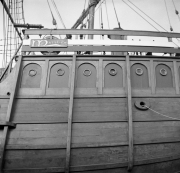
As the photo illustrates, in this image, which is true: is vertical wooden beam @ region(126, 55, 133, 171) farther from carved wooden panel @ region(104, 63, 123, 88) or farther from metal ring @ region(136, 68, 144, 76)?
metal ring @ region(136, 68, 144, 76)

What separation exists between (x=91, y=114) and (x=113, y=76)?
1.17 m

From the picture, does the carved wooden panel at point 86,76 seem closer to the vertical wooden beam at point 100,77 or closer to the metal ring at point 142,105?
the vertical wooden beam at point 100,77

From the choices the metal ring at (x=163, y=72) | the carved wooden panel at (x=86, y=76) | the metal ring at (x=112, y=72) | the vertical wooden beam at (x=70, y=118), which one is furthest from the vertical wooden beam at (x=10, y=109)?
the metal ring at (x=163, y=72)

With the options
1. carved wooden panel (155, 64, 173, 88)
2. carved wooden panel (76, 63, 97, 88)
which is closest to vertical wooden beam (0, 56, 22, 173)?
carved wooden panel (76, 63, 97, 88)

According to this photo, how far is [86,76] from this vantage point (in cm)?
403

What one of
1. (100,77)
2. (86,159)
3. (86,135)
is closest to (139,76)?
(100,77)

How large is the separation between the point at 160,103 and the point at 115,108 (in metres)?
1.18

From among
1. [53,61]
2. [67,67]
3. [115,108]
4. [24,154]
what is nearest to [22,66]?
[53,61]

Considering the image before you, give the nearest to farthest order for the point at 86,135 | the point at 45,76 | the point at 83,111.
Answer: the point at 86,135 → the point at 83,111 → the point at 45,76

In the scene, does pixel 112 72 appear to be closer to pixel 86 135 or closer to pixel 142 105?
pixel 142 105

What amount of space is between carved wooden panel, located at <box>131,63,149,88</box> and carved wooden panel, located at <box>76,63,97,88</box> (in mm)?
1030

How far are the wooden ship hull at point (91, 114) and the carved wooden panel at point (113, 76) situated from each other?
1.0 inches

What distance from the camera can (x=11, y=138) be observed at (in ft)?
11.1

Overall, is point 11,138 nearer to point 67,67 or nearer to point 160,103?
point 67,67
